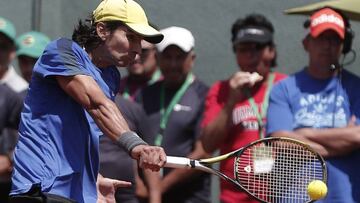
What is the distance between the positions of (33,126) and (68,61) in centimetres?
37

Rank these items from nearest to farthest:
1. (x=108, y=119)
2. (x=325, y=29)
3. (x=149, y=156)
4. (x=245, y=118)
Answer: (x=149, y=156) < (x=108, y=119) < (x=325, y=29) < (x=245, y=118)

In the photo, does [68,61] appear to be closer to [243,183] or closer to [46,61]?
[46,61]

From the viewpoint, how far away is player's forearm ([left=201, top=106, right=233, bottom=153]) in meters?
Answer: 7.26

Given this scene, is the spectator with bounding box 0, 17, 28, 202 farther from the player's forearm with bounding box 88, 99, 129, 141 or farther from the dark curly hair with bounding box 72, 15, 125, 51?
the player's forearm with bounding box 88, 99, 129, 141

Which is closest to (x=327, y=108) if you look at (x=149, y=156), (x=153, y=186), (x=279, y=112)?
(x=279, y=112)

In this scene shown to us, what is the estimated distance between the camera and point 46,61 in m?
5.32

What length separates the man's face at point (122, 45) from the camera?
545 cm

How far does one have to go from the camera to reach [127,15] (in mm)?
5441

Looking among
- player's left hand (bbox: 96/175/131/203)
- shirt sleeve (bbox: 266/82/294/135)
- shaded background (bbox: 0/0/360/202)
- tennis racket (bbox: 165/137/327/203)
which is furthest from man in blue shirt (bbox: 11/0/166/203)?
shaded background (bbox: 0/0/360/202)

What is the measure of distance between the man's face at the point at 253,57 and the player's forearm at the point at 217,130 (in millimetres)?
394

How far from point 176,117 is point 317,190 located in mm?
2197

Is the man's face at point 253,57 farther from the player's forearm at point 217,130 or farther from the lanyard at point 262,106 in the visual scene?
the player's forearm at point 217,130

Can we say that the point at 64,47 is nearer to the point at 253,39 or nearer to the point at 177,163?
the point at 177,163

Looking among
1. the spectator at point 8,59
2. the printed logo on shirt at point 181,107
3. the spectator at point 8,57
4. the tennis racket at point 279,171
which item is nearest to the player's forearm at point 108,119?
the tennis racket at point 279,171
